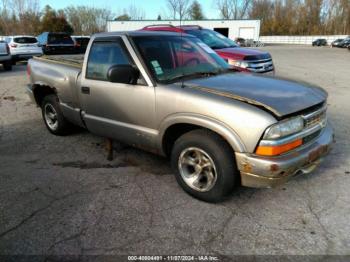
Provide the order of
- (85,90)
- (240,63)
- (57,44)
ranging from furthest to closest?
1. (57,44)
2. (240,63)
3. (85,90)

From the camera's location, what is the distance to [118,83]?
397 cm

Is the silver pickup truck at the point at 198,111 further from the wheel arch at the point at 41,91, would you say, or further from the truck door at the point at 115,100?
the wheel arch at the point at 41,91

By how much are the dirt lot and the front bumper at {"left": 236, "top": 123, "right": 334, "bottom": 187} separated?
1.46 feet

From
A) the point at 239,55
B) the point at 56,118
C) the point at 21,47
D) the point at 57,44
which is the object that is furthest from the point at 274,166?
the point at 57,44

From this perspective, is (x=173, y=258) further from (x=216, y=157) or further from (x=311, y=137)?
(x=311, y=137)

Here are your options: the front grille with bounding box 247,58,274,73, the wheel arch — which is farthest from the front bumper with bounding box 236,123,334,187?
→ the front grille with bounding box 247,58,274,73

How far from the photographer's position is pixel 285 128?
9.82 feet

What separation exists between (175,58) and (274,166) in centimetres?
185

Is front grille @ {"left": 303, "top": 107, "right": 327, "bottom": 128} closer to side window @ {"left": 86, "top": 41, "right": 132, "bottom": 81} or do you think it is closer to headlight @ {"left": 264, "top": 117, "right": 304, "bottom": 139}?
headlight @ {"left": 264, "top": 117, "right": 304, "bottom": 139}

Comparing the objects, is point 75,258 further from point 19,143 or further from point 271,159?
point 19,143

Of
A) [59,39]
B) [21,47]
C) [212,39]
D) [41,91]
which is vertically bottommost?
[41,91]

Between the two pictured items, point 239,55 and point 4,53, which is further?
point 4,53

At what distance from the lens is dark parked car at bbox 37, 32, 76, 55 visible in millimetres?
20266

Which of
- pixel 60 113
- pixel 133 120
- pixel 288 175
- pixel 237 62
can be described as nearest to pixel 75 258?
pixel 133 120
